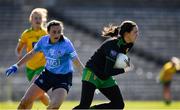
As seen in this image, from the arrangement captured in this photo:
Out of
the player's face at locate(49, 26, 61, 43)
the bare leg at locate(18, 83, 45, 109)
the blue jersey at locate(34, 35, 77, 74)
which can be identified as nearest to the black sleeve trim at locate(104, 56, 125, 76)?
the blue jersey at locate(34, 35, 77, 74)

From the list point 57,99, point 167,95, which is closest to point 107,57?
point 57,99

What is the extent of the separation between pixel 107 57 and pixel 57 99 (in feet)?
4.19

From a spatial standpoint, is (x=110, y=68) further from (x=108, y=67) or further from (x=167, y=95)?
(x=167, y=95)

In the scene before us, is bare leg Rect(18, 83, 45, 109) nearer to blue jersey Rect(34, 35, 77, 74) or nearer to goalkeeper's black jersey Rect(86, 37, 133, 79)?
blue jersey Rect(34, 35, 77, 74)

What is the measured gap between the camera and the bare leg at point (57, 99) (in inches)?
524

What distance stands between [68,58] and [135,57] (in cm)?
1953

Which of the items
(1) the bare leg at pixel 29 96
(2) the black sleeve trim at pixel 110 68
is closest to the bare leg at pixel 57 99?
(1) the bare leg at pixel 29 96

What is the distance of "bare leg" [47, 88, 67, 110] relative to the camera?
13.3 metres

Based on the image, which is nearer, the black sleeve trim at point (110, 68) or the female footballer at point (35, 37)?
the black sleeve trim at point (110, 68)

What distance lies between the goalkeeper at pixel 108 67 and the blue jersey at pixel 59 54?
836 millimetres

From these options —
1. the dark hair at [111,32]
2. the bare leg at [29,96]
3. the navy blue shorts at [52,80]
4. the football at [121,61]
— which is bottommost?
the bare leg at [29,96]

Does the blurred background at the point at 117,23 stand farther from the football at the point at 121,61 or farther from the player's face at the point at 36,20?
the football at the point at 121,61

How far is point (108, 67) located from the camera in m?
12.7

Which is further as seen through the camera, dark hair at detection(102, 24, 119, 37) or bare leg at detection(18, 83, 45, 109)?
bare leg at detection(18, 83, 45, 109)
